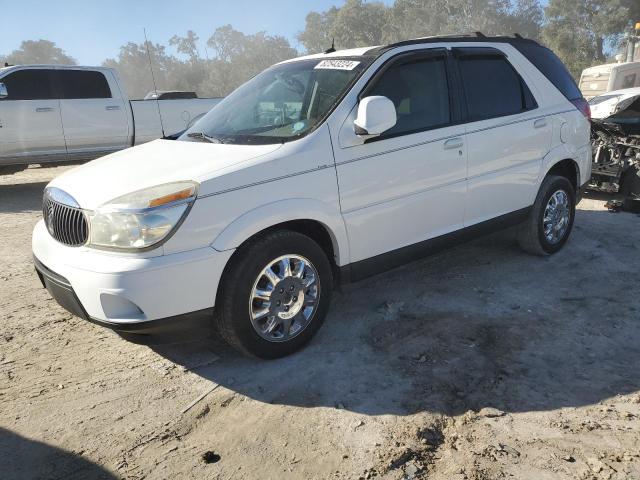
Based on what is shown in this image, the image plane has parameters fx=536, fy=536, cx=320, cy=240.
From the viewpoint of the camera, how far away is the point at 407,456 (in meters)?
2.47

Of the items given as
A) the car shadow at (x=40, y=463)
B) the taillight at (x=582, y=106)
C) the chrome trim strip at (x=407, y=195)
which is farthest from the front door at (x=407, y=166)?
the car shadow at (x=40, y=463)

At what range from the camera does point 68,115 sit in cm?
927

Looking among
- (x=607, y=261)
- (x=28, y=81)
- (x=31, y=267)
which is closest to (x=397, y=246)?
(x=607, y=261)

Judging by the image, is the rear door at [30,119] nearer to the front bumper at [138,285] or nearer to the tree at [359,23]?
the front bumper at [138,285]

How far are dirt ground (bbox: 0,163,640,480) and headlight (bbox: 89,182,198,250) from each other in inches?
22.3

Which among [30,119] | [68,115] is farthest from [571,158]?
[30,119]

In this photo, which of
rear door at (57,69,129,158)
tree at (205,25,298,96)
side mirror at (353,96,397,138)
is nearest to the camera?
side mirror at (353,96,397,138)

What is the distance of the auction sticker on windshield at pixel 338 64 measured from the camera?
12.1 ft

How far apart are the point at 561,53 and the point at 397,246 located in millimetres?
57552

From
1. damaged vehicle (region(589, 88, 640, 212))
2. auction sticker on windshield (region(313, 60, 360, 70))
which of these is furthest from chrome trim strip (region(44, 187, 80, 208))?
damaged vehicle (region(589, 88, 640, 212))

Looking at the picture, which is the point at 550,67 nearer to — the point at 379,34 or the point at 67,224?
the point at 67,224

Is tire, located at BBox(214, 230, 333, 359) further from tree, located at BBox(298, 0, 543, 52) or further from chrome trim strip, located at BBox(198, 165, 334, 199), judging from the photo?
tree, located at BBox(298, 0, 543, 52)

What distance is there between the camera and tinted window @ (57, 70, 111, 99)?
30.7 feet

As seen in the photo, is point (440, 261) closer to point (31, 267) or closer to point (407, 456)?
point (407, 456)
